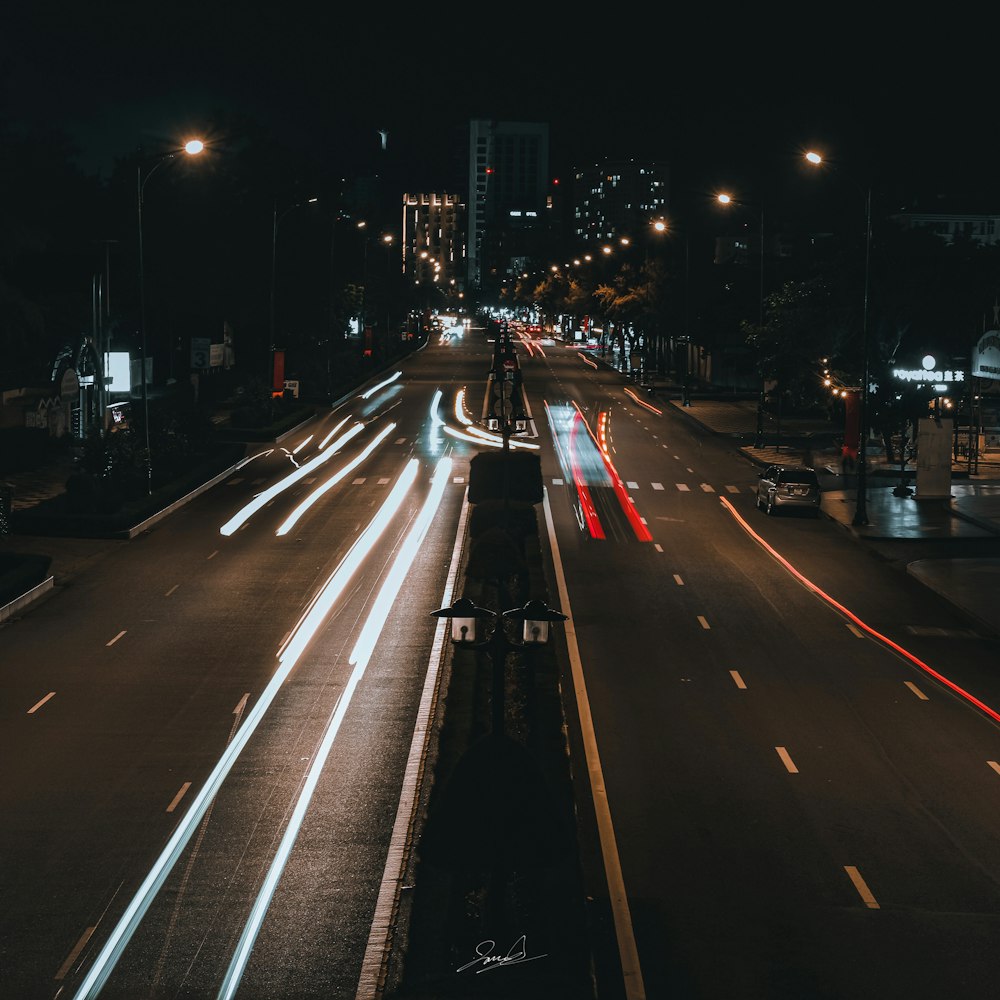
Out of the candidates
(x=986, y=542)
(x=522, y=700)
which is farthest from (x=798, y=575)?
(x=522, y=700)

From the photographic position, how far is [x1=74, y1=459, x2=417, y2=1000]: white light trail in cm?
1230

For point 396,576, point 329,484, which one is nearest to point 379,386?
point 329,484

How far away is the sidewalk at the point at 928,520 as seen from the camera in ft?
103

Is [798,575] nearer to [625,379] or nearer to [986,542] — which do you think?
[986,542]

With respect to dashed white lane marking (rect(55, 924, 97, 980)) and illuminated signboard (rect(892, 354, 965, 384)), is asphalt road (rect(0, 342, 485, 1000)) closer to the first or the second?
dashed white lane marking (rect(55, 924, 97, 980))

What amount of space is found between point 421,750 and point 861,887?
21.1 ft

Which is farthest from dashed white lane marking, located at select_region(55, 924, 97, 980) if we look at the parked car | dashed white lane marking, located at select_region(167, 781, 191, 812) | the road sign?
the road sign

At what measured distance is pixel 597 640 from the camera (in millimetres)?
25797

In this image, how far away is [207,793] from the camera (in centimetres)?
1702

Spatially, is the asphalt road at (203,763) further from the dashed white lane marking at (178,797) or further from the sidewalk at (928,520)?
the sidewalk at (928,520)

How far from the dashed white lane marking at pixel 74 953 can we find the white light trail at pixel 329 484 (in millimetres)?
24582

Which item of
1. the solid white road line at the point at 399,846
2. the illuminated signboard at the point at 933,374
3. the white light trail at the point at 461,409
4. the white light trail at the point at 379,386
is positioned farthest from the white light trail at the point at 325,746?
the white light trail at the point at 379,386

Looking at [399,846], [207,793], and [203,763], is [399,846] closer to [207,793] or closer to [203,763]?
[207,793]

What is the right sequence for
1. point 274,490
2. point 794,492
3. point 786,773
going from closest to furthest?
point 786,773 < point 794,492 < point 274,490
